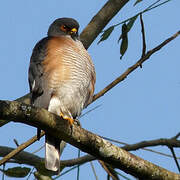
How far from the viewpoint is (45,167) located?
9.55 ft

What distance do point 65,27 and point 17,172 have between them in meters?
2.61

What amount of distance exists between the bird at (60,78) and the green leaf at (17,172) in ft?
2.08

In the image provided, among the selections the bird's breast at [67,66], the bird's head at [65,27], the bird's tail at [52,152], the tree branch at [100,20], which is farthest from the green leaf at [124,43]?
the bird's head at [65,27]

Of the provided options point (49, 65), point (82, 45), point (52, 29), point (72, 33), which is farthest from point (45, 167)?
point (52, 29)

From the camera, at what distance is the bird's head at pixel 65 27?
16.1ft

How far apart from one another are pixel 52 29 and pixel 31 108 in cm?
302

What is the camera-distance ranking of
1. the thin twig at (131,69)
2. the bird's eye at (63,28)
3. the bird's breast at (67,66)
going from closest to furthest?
the thin twig at (131,69) → the bird's breast at (67,66) → the bird's eye at (63,28)

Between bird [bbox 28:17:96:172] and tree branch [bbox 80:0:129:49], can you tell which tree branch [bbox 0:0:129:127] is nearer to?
tree branch [bbox 80:0:129:49]

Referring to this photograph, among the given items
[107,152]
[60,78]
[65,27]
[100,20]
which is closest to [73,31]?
[65,27]

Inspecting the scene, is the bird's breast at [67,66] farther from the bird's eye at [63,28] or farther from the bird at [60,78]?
the bird's eye at [63,28]

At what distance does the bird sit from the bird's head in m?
0.40

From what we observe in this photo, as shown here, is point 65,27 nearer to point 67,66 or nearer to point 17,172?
point 67,66

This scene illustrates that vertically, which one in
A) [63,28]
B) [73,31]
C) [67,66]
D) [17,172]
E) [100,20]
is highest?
[63,28]

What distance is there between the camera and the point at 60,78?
391 centimetres
